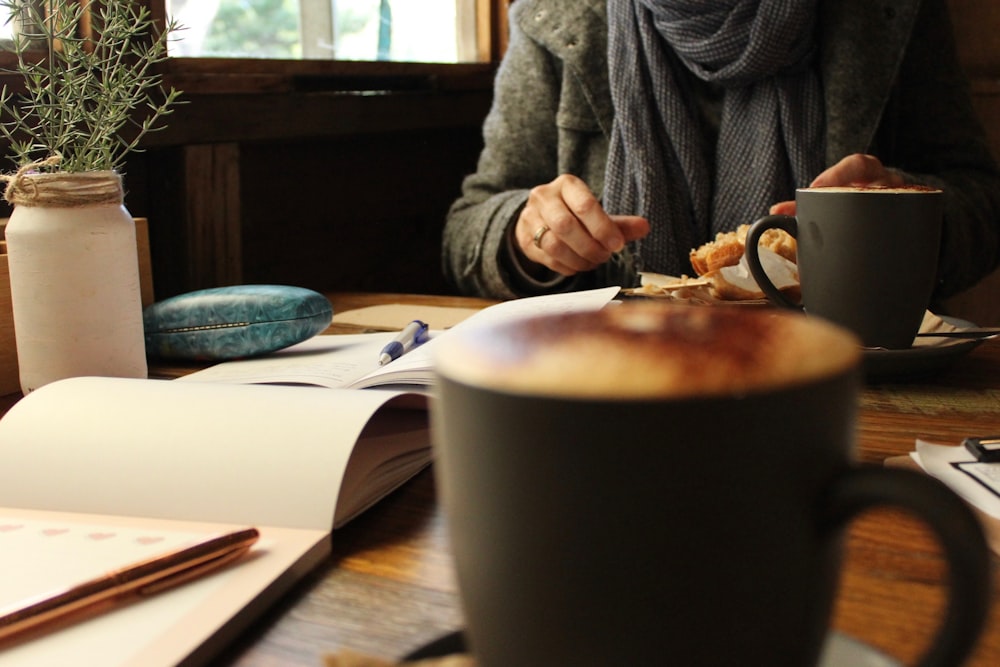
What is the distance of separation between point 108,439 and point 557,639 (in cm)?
37

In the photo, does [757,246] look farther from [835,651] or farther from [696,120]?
[696,120]

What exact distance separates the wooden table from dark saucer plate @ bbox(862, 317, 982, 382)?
0.16 m

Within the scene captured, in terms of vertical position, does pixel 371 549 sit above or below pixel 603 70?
below

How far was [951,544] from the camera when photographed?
0.22 metres

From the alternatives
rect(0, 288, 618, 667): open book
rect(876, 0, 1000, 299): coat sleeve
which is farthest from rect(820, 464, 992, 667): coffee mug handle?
rect(876, 0, 1000, 299): coat sleeve

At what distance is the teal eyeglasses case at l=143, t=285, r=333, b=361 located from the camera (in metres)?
0.84

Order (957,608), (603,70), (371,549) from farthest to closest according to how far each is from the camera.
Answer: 1. (603,70)
2. (371,549)
3. (957,608)

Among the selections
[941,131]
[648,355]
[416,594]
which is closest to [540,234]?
[941,131]

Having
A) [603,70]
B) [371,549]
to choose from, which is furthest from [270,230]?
[371,549]

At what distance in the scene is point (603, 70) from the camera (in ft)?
5.47

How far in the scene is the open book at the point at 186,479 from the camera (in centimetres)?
39

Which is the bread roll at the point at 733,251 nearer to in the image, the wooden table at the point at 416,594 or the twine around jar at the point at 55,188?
the wooden table at the point at 416,594

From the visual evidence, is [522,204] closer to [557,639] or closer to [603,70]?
[603,70]

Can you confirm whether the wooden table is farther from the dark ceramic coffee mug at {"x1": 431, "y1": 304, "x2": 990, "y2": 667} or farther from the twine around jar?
the twine around jar
